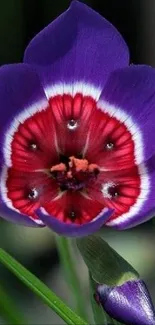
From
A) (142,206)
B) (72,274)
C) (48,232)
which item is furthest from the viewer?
(48,232)

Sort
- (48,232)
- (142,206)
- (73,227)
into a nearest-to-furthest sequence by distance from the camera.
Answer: (73,227) < (142,206) < (48,232)

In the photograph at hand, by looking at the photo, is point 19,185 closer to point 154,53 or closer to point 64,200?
point 64,200

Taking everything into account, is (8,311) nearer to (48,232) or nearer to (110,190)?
(110,190)

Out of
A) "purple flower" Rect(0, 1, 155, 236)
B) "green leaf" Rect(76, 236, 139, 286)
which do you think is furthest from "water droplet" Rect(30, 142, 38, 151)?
"green leaf" Rect(76, 236, 139, 286)

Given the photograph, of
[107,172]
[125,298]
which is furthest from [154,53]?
[125,298]

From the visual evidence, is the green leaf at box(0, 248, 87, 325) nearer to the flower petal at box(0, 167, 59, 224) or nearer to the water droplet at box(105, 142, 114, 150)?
the flower petal at box(0, 167, 59, 224)

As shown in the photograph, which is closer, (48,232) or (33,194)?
(33,194)

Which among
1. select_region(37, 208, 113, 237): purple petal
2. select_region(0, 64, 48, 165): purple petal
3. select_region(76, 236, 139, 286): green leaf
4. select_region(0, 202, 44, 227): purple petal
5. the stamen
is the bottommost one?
select_region(76, 236, 139, 286): green leaf

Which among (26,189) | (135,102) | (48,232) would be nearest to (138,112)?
(135,102)
